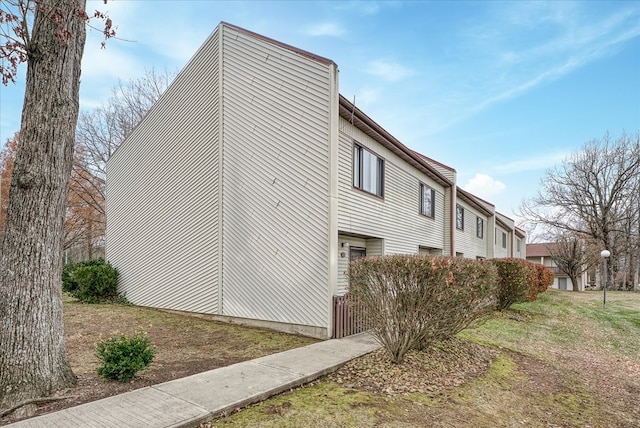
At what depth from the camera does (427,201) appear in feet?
52.5

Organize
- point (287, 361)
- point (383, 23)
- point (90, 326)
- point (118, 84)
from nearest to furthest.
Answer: point (287, 361) < point (90, 326) < point (383, 23) < point (118, 84)

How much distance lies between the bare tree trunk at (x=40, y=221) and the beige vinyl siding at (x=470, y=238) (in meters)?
17.4

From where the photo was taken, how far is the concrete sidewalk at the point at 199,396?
3715mm

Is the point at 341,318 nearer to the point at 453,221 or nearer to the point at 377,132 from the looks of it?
the point at 377,132

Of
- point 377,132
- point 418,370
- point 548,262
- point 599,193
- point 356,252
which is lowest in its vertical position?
point 548,262

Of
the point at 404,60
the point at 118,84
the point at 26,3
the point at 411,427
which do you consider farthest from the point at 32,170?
the point at 118,84

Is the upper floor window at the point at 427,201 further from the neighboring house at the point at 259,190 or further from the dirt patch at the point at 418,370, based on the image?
the dirt patch at the point at 418,370

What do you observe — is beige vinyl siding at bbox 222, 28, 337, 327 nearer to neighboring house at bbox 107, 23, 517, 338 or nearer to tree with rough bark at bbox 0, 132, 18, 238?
neighboring house at bbox 107, 23, 517, 338

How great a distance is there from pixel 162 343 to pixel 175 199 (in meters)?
5.28

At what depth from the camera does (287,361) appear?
20.0ft

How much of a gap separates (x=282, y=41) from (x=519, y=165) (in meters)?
17.6

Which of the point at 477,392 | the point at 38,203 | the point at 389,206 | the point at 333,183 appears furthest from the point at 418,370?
the point at 389,206

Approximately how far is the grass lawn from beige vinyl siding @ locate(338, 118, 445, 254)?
13.1ft

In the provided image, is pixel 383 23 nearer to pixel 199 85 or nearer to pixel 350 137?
pixel 350 137
